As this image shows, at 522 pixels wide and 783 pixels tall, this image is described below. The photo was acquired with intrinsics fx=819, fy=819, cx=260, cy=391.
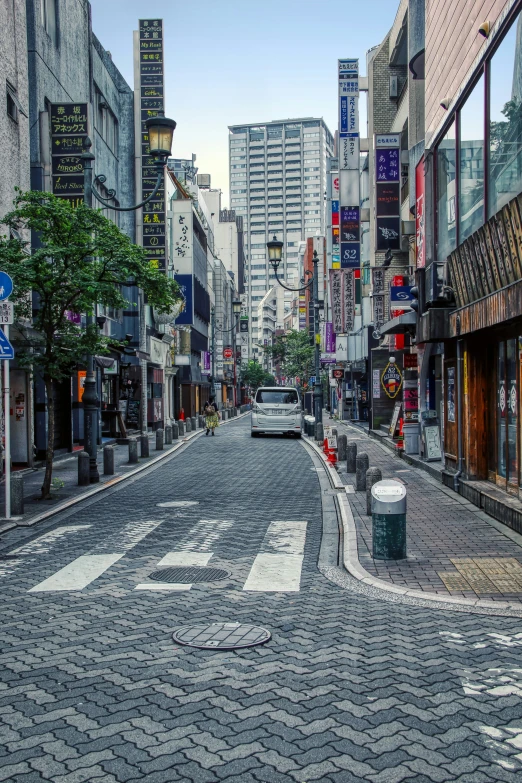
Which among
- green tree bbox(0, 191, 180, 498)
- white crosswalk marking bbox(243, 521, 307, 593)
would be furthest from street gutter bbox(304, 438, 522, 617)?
green tree bbox(0, 191, 180, 498)

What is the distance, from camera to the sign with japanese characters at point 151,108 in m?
35.0

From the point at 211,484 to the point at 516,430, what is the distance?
7648 mm

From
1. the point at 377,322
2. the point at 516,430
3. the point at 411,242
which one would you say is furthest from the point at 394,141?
the point at 516,430

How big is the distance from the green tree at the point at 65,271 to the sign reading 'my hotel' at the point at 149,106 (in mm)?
18929

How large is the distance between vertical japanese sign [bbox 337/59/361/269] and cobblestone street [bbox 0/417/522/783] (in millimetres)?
28564

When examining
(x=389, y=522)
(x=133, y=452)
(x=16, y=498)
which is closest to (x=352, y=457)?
(x=133, y=452)

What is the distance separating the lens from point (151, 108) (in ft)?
118

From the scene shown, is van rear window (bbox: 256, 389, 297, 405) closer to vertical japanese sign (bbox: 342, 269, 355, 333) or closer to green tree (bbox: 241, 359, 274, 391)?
vertical japanese sign (bbox: 342, 269, 355, 333)

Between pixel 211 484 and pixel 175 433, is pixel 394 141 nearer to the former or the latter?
pixel 175 433

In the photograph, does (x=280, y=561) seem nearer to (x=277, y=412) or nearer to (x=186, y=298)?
(x=277, y=412)

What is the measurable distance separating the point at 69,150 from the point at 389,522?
56.3 ft

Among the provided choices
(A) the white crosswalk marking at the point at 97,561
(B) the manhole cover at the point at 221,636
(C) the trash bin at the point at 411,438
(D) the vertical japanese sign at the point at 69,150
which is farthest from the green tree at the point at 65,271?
(C) the trash bin at the point at 411,438

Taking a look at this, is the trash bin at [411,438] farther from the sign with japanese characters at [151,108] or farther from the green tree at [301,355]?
the green tree at [301,355]

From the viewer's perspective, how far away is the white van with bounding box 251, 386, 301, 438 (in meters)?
33.8
